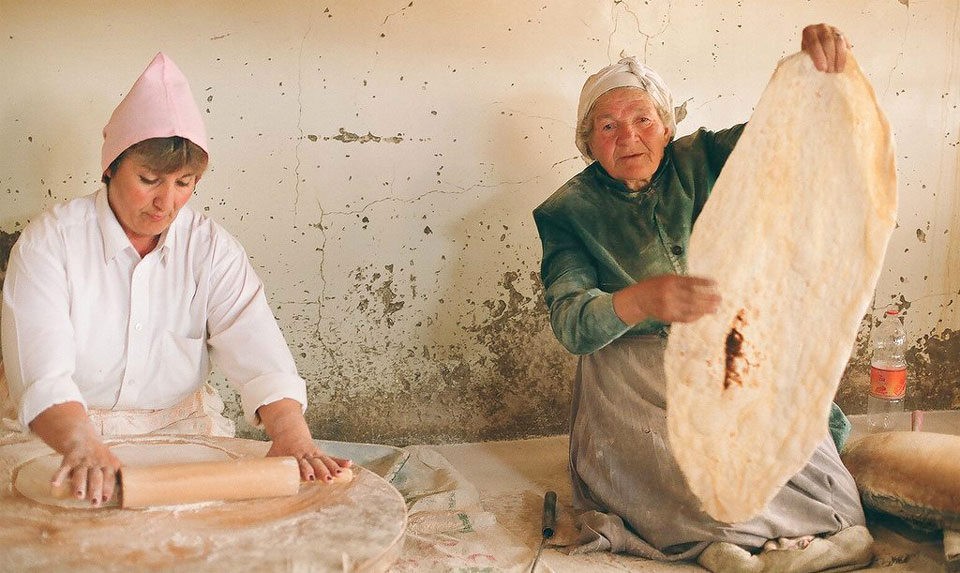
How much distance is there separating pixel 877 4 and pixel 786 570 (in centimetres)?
233

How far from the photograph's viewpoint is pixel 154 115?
7.32 ft

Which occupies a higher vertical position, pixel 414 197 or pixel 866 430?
pixel 414 197

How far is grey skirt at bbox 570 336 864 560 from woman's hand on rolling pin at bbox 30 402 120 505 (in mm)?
1428

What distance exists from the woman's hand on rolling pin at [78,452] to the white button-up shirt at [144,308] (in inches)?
8.7

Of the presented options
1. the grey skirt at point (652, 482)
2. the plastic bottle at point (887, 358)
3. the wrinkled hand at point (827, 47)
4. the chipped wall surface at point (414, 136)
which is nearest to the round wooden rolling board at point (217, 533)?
the grey skirt at point (652, 482)

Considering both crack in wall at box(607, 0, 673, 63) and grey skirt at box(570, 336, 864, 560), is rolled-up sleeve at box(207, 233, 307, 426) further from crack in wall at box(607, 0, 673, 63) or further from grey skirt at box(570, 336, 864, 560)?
crack in wall at box(607, 0, 673, 63)

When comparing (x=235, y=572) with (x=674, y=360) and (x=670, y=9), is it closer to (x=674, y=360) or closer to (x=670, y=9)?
(x=674, y=360)

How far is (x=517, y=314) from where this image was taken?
3.68 metres

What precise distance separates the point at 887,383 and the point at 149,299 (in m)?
2.72

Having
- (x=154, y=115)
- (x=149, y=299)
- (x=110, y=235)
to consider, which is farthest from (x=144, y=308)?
(x=154, y=115)

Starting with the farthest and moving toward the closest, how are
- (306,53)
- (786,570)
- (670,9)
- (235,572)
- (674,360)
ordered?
(670,9) < (306,53) < (786,570) < (674,360) < (235,572)

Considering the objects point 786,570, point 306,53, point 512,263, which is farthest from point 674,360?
point 306,53

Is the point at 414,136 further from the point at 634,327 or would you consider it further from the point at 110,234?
the point at 110,234

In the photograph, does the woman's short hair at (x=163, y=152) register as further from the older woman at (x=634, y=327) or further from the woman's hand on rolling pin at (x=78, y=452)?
the older woman at (x=634, y=327)
